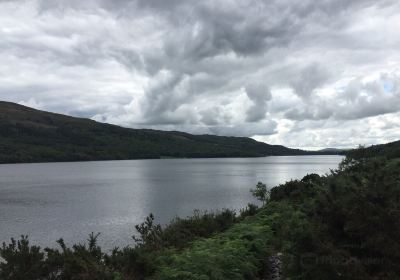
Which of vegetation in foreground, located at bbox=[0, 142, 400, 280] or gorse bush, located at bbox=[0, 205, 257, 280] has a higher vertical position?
vegetation in foreground, located at bbox=[0, 142, 400, 280]

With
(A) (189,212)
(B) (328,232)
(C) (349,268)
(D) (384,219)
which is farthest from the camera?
(A) (189,212)

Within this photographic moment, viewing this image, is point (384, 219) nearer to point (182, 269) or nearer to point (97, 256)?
point (182, 269)

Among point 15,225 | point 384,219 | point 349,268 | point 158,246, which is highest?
point 384,219

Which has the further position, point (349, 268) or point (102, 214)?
point (102, 214)

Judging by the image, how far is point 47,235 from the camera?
42781 mm

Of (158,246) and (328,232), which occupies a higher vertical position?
(328,232)

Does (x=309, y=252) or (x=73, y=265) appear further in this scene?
(x=73, y=265)

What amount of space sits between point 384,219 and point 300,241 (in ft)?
5.94

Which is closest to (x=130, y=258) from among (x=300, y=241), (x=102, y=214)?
(x=300, y=241)

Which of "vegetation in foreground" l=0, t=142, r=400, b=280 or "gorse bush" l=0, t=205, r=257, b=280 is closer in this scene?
"vegetation in foreground" l=0, t=142, r=400, b=280

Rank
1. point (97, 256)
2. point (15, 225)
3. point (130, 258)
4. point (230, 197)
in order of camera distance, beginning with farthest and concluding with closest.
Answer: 1. point (230, 197)
2. point (15, 225)
3. point (97, 256)
4. point (130, 258)

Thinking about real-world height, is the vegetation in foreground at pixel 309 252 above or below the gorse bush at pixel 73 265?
above

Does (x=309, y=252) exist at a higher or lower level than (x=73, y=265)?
higher

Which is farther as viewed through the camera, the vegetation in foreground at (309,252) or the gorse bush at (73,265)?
the gorse bush at (73,265)
